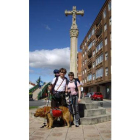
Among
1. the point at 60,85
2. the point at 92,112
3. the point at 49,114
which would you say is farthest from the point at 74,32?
the point at 49,114

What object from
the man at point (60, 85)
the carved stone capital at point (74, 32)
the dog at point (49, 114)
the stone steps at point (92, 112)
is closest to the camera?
the dog at point (49, 114)

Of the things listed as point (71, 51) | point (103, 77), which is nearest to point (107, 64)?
point (103, 77)

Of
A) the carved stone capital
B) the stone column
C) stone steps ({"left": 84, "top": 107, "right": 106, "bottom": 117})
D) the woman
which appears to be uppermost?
the carved stone capital

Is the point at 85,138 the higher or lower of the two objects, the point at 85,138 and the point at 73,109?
the lower

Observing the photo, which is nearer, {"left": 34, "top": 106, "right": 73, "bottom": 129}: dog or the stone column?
{"left": 34, "top": 106, "right": 73, "bottom": 129}: dog

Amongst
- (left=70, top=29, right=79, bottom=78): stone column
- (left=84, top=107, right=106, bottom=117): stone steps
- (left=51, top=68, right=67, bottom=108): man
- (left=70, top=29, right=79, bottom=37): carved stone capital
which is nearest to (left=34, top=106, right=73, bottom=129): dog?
(left=51, top=68, right=67, bottom=108): man

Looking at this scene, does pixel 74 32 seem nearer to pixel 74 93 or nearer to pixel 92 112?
pixel 74 93

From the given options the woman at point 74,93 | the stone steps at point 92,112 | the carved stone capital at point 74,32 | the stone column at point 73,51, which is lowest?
the stone steps at point 92,112

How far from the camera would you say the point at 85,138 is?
13.5 feet

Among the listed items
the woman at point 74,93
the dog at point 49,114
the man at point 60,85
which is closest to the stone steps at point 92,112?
the woman at point 74,93

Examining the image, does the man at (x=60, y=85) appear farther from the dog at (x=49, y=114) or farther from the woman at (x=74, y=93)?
the dog at (x=49, y=114)

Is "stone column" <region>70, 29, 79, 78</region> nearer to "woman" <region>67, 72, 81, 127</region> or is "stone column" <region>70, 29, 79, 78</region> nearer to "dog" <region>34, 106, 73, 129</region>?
"woman" <region>67, 72, 81, 127</region>
